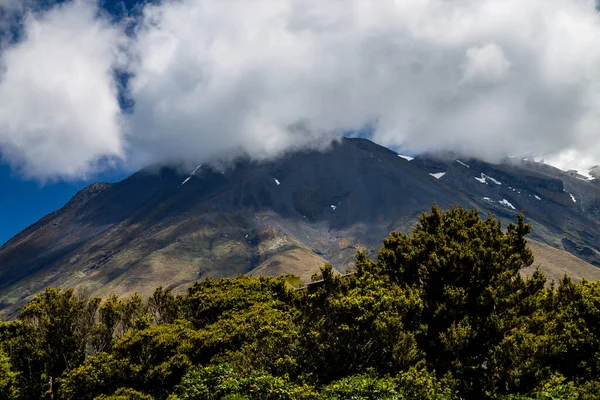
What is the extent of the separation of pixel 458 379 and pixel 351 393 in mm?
8660

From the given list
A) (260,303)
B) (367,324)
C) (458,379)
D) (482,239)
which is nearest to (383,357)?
(367,324)

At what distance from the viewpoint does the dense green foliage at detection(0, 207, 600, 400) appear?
23.2 metres

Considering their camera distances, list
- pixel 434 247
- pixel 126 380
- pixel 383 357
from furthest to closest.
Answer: pixel 434 247
pixel 126 380
pixel 383 357

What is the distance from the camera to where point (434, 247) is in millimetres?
31297

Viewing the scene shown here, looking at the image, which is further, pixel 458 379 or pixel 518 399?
pixel 458 379

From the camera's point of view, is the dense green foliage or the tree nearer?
the dense green foliage

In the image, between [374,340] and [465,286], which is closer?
[374,340]

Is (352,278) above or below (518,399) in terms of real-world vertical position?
above

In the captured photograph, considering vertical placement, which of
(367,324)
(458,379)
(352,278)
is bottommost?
(458,379)

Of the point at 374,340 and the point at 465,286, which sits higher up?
the point at 465,286

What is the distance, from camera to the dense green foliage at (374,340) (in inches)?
912

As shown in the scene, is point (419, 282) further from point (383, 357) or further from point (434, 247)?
point (383, 357)

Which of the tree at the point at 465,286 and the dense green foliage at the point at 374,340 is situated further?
the tree at the point at 465,286

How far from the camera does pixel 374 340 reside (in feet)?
78.2
